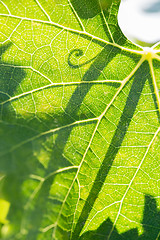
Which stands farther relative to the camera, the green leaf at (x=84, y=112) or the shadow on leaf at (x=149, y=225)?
the shadow on leaf at (x=149, y=225)

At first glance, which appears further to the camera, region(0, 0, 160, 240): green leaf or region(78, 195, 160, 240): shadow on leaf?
region(78, 195, 160, 240): shadow on leaf

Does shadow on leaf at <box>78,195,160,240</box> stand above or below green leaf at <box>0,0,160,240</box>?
below

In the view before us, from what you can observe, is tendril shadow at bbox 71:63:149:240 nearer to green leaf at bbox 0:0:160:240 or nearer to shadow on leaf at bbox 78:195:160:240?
green leaf at bbox 0:0:160:240

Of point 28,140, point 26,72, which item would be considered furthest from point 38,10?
point 28,140

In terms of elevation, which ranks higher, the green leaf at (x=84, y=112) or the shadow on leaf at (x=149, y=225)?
the green leaf at (x=84, y=112)

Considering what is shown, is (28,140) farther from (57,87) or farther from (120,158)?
(120,158)

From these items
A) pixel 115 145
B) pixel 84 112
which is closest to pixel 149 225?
pixel 115 145

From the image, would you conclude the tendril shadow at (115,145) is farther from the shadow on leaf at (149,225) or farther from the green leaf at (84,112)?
the shadow on leaf at (149,225)

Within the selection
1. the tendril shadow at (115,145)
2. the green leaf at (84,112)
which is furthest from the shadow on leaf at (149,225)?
the tendril shadow at (115,145)

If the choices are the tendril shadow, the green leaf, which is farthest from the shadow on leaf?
the tendril shadow
